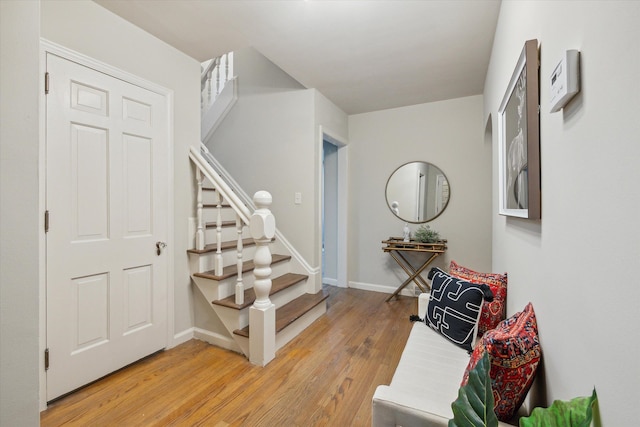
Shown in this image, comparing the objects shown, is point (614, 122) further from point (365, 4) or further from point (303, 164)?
point (303, 164)

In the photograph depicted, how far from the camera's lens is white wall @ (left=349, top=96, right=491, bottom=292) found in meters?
3.46

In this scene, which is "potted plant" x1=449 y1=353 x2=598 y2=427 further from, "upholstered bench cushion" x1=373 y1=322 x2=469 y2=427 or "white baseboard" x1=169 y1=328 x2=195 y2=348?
"white baseboard" x1=169 y1=328 x2=195 y2=348

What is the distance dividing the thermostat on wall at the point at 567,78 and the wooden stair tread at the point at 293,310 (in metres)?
2.17

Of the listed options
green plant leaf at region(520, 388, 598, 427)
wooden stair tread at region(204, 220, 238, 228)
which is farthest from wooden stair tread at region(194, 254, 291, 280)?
green plant leaf at region(520, 388, 598, 427)

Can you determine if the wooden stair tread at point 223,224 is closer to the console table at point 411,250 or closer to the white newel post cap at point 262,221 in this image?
the white newel post cap at point 262,221

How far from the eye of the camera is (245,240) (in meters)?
2.98

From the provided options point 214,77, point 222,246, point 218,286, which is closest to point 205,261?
point 222,246

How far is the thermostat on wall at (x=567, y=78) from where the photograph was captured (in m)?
0.70

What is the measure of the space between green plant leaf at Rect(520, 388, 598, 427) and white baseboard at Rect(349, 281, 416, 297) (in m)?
3.42

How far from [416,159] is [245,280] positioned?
2627 millimetres

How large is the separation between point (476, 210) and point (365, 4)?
261 centimetres

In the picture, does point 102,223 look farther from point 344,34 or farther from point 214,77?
point 214,77

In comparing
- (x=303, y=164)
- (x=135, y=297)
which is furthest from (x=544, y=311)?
(x=303, y=164)

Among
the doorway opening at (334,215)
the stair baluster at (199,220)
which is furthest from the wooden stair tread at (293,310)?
the doorway opening at (334,215)
